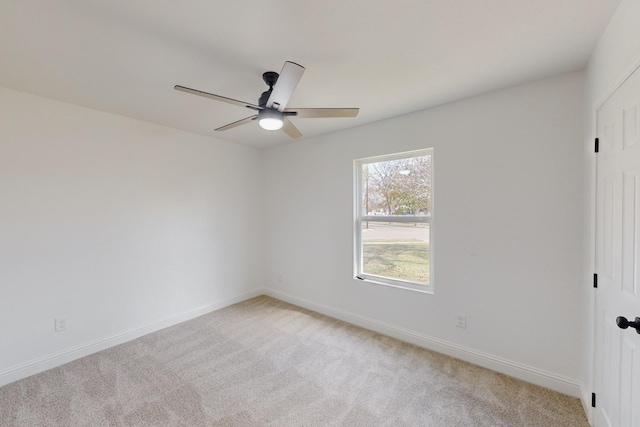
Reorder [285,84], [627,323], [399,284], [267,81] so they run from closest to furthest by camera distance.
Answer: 1. [627,323]
2. [285,84]
3. [267,81]
4. [399,284]

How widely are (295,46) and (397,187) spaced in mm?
1881

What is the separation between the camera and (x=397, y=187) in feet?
9.82

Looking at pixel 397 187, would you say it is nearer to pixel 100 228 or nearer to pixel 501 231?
pixel 501 231

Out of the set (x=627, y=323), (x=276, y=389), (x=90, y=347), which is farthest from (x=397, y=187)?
(x=90, y=347)

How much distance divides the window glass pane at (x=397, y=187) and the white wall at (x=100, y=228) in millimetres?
2026

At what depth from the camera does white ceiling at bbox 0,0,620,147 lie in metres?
1.32

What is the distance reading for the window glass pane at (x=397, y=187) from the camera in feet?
9.08

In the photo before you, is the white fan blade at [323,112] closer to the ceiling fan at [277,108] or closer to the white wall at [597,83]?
the ceiling fan at [277,108]

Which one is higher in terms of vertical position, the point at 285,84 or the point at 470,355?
the point at 285,84

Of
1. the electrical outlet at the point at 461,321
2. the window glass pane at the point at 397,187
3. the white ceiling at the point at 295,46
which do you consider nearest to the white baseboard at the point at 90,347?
the white ceiling at the point at 295,46

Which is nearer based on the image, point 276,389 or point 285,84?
point 285,84

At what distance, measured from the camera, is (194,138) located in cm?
340

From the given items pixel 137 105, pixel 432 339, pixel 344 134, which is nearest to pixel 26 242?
pixel 137 105

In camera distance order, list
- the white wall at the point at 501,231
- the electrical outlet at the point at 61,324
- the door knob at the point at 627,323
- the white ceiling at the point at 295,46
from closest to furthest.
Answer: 1. the door knob at the point at 627,323
2. the white ceiling at the point at 295,46
3. the white wall at the point at 501,231
4. the electrical outlet at the point at 61,324
